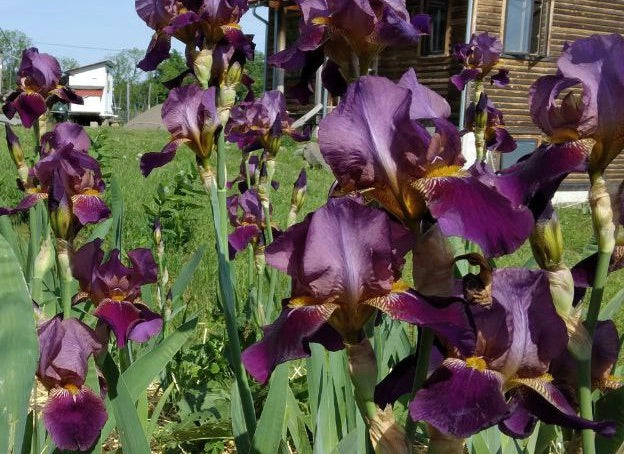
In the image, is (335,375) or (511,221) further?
(335,375)

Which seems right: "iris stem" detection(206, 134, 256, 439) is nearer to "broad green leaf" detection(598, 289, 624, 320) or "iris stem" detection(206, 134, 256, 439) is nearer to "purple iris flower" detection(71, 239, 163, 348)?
"purple iris flower" detection(71, 239, 163, 348)

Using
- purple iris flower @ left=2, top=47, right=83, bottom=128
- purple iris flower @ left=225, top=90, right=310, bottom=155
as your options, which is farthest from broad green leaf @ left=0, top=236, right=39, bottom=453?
purple iris flower @ left=2, top=47, right=83, bottom=128

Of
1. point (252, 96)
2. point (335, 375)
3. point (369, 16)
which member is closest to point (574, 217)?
point (252, 96)

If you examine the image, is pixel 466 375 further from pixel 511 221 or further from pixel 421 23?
pixel 421 23

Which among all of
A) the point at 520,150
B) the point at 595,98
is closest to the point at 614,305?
the point at 595,98

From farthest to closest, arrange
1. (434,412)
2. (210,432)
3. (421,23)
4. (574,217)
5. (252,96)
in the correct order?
(574,217) → (252,96) → (210,432) → (421,23) → (434,412)

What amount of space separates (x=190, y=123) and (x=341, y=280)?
3.51 feet

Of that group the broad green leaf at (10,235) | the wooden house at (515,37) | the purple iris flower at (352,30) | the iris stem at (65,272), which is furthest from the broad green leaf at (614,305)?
the wooden house at (515,37)

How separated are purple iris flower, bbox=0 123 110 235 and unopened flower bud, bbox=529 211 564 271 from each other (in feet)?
3.20

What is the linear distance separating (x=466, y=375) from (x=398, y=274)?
0.15 meters

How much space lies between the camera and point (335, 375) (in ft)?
6.24

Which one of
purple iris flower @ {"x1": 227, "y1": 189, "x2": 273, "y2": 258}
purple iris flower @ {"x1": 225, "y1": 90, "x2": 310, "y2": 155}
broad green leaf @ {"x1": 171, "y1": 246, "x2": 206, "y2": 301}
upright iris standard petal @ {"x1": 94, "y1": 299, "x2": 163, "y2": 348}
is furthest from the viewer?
purple iris flower @ {"x1": 227, "y1": 189, "x2": 273, "y2": 258}

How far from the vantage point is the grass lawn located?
4379 millimetres

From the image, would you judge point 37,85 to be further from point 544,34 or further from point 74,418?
point 544,34
